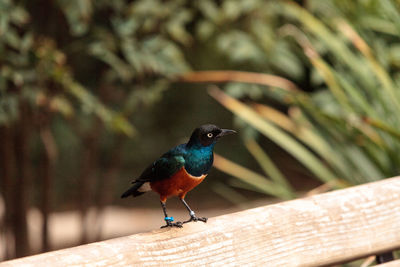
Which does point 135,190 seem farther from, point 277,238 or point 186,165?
point 277,238

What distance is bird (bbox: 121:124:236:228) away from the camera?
3.69ft

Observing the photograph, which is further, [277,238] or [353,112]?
[353,112]

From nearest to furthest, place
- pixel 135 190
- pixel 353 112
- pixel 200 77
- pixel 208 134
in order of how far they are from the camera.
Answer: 1. pixel 208 134
2. pixel 135 190
3. pixel 353 112
4. pixel 200 77

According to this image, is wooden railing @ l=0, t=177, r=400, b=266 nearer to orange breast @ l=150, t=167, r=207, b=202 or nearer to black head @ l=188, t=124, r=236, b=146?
orange breast @ l=150, t=167, r=207, b=202

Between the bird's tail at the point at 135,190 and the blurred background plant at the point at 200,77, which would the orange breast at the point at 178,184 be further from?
the blurred background plant at the point at 200,77

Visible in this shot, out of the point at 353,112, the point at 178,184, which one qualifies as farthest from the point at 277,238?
the point at 353,112

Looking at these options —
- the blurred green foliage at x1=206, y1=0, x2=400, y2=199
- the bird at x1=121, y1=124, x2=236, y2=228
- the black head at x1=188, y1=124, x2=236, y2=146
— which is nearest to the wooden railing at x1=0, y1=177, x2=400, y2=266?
the bird at x1=121, y1=124, x2=236, y2=228

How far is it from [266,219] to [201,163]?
0.24 m

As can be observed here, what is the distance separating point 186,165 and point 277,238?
10.8 inches

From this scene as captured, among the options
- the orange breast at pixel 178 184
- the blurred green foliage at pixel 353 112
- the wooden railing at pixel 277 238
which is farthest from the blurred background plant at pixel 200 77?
the orange breast at pixel 178 184

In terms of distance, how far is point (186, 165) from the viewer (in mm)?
1154

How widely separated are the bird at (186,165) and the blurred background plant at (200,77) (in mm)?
860

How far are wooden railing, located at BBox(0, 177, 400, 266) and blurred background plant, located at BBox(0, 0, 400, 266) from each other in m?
0.48

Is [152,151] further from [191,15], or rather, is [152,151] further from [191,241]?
[191,241]
